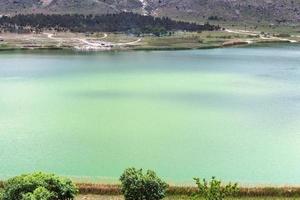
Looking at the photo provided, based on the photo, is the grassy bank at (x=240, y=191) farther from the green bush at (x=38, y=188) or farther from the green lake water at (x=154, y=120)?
the green bush at (x=38, y=188)

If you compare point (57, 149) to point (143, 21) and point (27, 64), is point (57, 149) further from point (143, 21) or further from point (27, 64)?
point (143, 21)

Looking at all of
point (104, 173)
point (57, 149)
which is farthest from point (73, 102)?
point (104, 173)

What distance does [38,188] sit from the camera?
60.7ft

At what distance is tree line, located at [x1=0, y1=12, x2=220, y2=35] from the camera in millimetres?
116250

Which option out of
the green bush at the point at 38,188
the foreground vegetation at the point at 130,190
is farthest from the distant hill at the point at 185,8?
the green bush at the point at 38,188

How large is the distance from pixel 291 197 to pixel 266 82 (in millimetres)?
32916

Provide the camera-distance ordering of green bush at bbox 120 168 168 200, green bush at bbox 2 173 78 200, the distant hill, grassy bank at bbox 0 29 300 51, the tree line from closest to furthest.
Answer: green bush at bbox 2 173 78 200, green bush at bbox 120 168 168 200, grassy bank at bbox 0 29 300 51, the tree line, the distant hill

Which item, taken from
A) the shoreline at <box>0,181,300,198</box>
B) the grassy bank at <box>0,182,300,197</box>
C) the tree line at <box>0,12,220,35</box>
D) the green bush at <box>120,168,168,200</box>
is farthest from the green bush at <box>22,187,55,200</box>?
the tree line at <box>0,12,220,35</box>

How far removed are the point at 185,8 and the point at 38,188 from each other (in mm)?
133335

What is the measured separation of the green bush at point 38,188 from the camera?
60.1 ft

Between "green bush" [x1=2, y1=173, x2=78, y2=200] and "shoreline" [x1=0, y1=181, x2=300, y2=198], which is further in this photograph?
"shoreline" [x1=0, y1=181, x2=300, y2=198]

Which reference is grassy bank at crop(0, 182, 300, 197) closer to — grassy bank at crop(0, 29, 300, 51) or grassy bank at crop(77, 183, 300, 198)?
grassy bank at crop(77, 183, 300, 198)

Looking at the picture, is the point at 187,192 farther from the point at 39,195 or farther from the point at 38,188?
the point at 39,195

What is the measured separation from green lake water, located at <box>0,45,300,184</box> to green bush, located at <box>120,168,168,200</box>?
5119 mm
